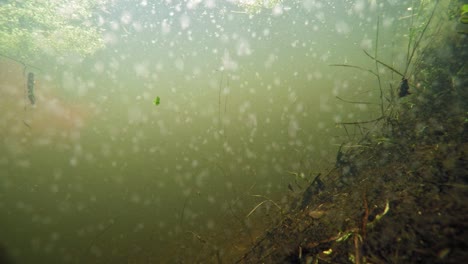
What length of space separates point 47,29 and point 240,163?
1539 centimetres

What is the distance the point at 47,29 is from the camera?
13.7 m

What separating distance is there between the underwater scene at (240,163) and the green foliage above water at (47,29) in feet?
0.26

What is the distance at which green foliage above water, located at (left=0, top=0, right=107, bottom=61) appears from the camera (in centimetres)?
1244

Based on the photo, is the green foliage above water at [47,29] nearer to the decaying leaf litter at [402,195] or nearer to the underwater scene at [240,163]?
the underwater scene at [240,163]

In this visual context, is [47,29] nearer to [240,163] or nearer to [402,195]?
[240,163]

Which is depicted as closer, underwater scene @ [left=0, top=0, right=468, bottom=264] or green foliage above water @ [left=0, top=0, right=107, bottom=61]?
underwater scene @ [left=0, top=0, right=468, bottom=264]

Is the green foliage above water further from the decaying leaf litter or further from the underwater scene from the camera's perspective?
the decaying leaf litter

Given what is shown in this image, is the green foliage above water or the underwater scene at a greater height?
the green foliage above water

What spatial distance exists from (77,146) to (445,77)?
10210 millimetres

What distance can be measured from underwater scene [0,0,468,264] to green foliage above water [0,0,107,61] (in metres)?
0.08

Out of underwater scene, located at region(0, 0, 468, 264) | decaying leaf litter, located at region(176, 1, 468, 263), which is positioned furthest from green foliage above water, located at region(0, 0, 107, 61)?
decaying leaf litter, located at region(176, 1, 468, 263)

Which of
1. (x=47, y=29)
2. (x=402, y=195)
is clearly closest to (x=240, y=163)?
(x=402, y=195)

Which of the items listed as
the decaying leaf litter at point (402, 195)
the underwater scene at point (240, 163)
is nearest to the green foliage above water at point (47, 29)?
the underwater scene at point (240, 163)

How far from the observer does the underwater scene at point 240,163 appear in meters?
1.60
